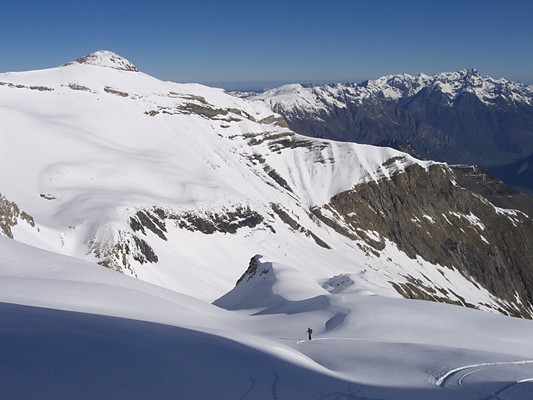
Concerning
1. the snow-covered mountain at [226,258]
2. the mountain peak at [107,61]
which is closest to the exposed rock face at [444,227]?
the snow-covered mountain at [226,258]

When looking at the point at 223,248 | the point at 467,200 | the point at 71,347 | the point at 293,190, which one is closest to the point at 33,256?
the point at 71,347

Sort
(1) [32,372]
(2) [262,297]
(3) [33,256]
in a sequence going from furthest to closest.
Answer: (2) [262,297]
(3) [33,256]
(1) [32,372]

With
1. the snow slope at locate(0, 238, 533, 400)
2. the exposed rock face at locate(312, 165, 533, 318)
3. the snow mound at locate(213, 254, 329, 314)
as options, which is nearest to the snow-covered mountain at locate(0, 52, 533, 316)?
the exposed rock face at locate(312, 165, 533, 318)

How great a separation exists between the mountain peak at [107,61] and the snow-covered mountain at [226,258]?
96 cm

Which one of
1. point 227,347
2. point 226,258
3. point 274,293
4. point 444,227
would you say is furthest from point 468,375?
point 444,227

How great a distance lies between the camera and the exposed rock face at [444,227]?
443 feet

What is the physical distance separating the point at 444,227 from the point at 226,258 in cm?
8259

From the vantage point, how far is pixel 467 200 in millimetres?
155000

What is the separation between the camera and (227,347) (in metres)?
19.3

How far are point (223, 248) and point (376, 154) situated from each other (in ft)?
258

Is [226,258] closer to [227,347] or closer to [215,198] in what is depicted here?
[215,198]

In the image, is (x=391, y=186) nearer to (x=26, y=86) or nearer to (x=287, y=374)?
(x=26, y=86)

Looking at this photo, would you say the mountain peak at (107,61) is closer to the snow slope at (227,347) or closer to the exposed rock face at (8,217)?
the exposed rock face at (8,217)

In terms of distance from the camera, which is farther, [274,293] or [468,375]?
[274,293]
